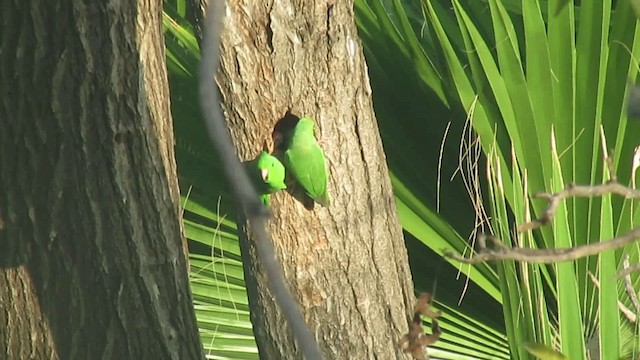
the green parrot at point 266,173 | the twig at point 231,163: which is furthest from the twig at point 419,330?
the green parrot at point 266,173

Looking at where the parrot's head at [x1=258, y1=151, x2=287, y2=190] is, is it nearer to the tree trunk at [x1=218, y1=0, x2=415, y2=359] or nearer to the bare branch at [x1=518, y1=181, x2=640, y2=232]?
the tree trunk at [x1=218, y1=0, x2=415, y2=359]

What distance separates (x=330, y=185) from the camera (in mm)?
1799

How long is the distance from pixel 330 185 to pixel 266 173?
14 centimetres

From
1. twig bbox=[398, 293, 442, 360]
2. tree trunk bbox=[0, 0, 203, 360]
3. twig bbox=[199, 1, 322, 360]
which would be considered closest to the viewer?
twig bbox=[199, 1, 322, 360]

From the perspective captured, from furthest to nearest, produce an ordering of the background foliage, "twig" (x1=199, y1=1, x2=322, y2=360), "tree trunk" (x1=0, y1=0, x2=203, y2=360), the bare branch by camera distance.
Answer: the background foliage
"tree trunk" (x1=0, y1=0, x2=203, y2=360)
the bare branch
"twig" (x1=199, y1=1, x2=322, y2=360)

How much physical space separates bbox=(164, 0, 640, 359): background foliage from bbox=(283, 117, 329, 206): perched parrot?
23 cm

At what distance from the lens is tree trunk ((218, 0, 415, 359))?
5.66 feet

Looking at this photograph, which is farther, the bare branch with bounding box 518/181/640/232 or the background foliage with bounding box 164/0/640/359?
the background foliage with bounding box 164/0/640/359

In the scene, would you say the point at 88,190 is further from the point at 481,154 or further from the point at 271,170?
the point at 481,154

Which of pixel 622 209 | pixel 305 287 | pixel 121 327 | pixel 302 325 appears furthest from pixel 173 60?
pixel 302 325

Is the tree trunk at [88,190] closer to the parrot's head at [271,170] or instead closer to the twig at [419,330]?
the parrot's head at [271,170]

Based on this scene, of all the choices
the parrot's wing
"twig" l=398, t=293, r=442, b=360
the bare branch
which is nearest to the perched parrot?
the parrot's wing

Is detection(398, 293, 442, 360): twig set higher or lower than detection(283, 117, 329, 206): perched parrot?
lower

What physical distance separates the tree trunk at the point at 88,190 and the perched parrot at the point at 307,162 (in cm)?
28
